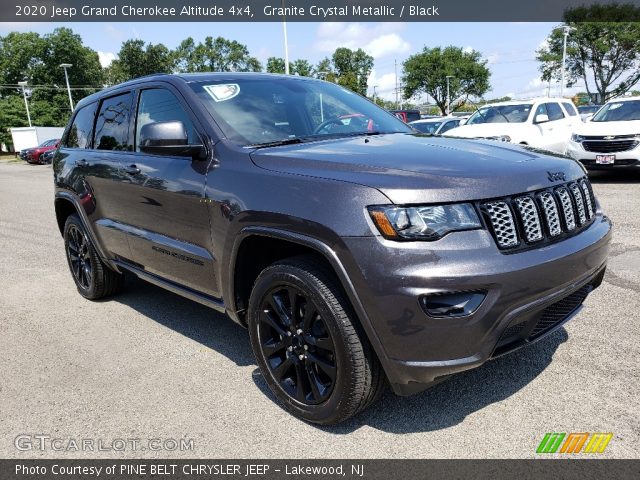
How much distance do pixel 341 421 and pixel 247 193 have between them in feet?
4.05

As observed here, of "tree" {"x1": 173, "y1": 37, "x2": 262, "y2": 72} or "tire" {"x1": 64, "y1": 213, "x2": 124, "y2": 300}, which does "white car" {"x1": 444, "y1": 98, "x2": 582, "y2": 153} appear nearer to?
"tire" {"x1": 64, "y1": 213, "x2": 124, "y2": 300}

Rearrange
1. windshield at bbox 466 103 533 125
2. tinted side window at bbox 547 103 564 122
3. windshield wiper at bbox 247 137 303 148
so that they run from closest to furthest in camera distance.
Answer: windshield wiper at bbox 247 137 303 148, windshield at bbox 466 103 533 125, tinted side window at bbox 547 103 564 122

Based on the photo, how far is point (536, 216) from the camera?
7.82 ft

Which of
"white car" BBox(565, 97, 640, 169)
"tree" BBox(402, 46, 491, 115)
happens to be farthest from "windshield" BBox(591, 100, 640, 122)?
"tree" BBox(402, 46, 491, 115)

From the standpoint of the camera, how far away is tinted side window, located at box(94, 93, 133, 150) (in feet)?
12.9

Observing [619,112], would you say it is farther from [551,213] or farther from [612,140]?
[551,213]

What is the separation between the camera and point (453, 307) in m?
2.14

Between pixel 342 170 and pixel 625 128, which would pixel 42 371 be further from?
pixel 625 128

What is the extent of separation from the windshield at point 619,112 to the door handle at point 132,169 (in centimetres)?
1014

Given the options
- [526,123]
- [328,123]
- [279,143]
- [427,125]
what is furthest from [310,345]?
[427,125]

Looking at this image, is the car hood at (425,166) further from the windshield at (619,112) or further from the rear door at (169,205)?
the windshield at (619,112)

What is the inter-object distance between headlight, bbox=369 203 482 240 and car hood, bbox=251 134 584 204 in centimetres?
4

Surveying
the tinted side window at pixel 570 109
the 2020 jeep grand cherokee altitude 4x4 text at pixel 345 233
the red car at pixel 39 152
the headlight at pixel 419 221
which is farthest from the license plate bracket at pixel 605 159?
the red car at pixel 39 152

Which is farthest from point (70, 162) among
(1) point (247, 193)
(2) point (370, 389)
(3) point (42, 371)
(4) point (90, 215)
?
(2) point (370, 389)
